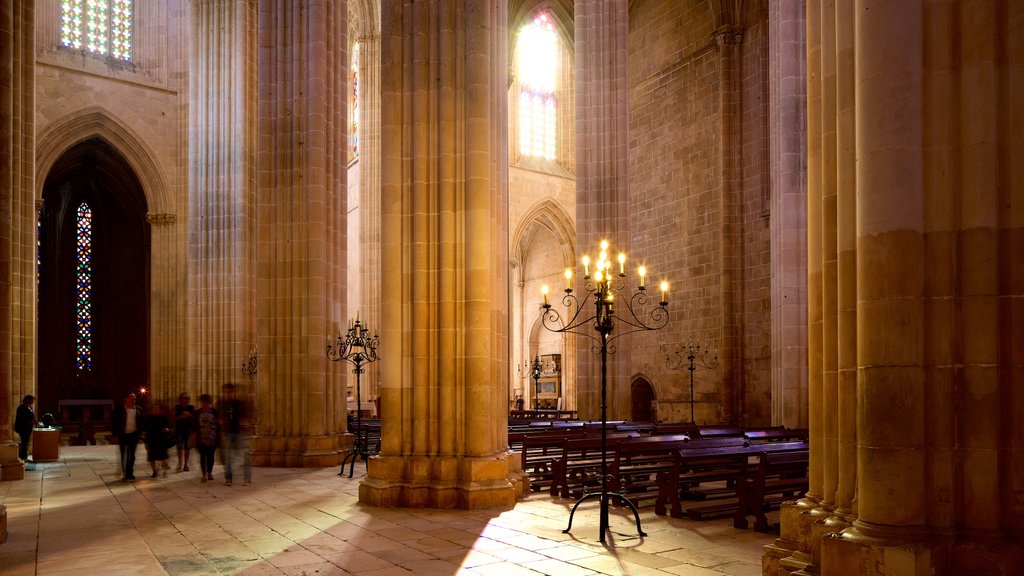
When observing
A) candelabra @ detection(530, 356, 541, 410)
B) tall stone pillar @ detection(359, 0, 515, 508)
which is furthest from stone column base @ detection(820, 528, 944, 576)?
candelabra @ detection(530, 356, 541, 410)

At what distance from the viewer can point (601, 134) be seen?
23203 mm

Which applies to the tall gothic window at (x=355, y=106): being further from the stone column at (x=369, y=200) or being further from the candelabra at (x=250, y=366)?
the candelabra at (x=250, y=366)

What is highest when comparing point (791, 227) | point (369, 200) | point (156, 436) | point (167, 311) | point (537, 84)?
point (537, 84)

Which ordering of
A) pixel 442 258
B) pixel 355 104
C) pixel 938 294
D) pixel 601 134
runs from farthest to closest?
pixel 355 104 < pixel 601 134 < pixel 442 258 < pixel 938 294

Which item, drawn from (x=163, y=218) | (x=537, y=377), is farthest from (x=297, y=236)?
(x=537, y=377)

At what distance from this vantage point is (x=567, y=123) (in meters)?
40.1

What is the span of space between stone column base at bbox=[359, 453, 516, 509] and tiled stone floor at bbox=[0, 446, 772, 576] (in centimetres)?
29

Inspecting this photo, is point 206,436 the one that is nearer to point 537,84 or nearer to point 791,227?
point 791,227

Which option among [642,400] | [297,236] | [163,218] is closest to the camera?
[297,236]

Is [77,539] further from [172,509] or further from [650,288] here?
[650,288]

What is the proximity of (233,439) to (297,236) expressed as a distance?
4578 millimetres

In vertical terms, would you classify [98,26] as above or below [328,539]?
above

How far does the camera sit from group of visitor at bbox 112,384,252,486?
14.1 meters

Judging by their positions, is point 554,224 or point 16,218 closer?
point 16,218
